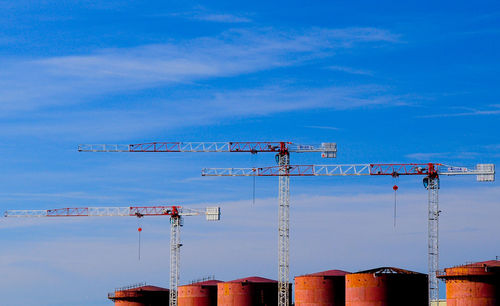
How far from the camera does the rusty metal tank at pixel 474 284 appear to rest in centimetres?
14138

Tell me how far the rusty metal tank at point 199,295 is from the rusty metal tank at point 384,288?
4410cm

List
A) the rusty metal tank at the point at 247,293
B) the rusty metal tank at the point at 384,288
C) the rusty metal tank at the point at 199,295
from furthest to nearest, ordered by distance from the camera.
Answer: the rusty metal tank at the point at 199,295 → the rusty metal tank at the point at 247,293 → the rusty metal tank at the point at 384,288

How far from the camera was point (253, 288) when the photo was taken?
183m

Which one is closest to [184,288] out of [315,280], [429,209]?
[315,280]

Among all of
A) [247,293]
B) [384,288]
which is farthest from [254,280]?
[384,288]

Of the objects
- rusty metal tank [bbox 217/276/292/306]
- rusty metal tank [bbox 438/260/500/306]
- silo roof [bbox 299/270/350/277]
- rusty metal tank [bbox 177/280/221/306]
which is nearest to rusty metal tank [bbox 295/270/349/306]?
silo roof [bbox 299/270/350/277]

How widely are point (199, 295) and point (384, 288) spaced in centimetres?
5416

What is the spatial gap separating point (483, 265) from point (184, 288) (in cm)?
7444

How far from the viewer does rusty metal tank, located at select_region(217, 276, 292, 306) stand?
181 metres

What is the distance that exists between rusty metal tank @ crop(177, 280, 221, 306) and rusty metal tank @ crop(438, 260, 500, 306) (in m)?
61.0

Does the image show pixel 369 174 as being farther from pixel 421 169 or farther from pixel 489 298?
pixel 489 298

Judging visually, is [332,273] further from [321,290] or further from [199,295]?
[199,295]

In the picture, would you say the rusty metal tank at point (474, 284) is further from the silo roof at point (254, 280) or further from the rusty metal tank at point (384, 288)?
the silo roof at point (254, 280)

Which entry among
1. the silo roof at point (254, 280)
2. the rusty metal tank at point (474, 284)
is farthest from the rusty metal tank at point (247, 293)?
the rusty metal tank at point (474, 284)
